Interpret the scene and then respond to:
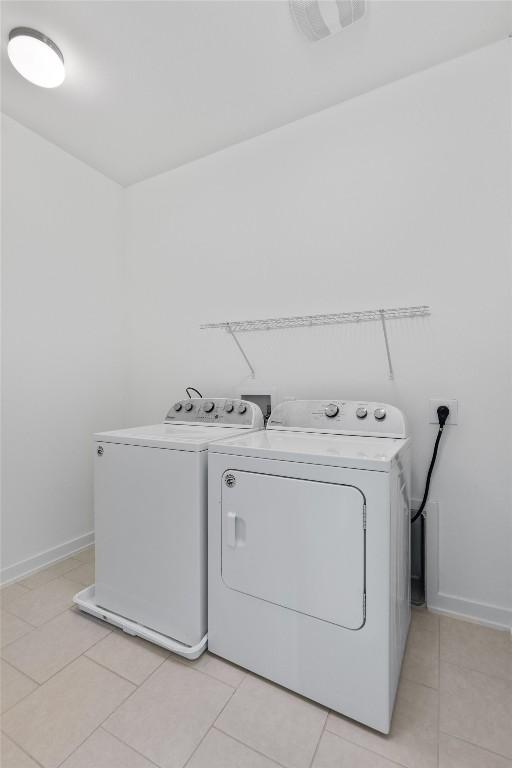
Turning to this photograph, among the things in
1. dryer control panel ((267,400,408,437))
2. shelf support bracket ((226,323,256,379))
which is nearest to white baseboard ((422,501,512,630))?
dryer control panel ((267,400,408,437))

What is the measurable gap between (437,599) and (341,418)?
3.18 feet

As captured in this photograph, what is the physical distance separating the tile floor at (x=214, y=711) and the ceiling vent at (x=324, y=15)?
8.41 ft

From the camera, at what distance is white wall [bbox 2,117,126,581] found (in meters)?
2.00

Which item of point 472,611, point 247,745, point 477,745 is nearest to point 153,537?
point 247,745

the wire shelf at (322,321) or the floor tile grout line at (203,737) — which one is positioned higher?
the wire shelf at (322,321)

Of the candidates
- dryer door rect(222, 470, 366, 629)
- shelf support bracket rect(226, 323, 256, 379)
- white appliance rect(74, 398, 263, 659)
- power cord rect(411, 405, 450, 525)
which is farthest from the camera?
shelf support bracket rect(226, 323, 256, 379)

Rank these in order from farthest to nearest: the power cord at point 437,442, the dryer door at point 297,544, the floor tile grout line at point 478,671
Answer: the power cord at point 437,442
the floor tile grout line at point 478,671
the dryer door at point 297,544

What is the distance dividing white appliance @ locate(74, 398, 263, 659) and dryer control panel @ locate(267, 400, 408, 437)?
0.29 meters

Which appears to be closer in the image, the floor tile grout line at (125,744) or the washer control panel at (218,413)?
the floor tile grout line at (125,744)

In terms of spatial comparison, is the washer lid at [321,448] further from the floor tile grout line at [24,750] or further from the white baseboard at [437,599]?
the floor tile grout line at [24,750]

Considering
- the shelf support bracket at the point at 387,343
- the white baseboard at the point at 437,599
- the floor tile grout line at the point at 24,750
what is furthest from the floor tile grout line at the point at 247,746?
the shelf support bracket at the point at 387,343

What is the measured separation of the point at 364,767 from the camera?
3.25 feet

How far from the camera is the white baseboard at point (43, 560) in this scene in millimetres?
1933

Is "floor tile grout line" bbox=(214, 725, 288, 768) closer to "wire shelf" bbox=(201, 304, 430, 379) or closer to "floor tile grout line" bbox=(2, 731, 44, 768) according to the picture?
"floor tile grout line" bbox=(2, 731, 44, 768)
